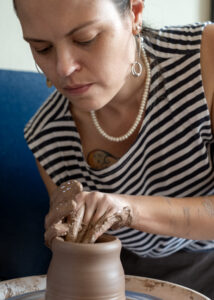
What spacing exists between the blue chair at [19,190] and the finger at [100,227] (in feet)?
2.84

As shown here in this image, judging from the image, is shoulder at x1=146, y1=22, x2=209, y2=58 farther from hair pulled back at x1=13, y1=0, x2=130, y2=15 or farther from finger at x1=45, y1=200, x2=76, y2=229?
finger at x1=45, y1=200, x2=76, y2=229

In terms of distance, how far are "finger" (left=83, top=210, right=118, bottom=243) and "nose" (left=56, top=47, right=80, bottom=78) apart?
0.96ft

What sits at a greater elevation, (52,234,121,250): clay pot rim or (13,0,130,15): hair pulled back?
(13,0,130,15): hair pulled back

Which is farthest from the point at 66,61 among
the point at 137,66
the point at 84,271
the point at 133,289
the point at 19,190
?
the point at 19,190

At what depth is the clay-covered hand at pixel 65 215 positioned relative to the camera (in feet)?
3.06

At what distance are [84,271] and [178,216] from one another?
333 millimetres

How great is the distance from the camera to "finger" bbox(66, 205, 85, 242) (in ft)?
3.05

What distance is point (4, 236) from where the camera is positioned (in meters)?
1.79

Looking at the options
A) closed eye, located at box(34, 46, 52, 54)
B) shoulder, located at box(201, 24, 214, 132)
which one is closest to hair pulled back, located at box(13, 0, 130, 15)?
closed eye, located at box(34, 46, 52, 54)

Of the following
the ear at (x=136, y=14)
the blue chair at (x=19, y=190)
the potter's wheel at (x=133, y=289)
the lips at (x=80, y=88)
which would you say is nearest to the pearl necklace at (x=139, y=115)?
the ear at (x=136, y=14)

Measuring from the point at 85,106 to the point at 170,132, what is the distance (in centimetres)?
27

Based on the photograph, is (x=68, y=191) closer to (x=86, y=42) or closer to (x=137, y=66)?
(x=86, y=42)

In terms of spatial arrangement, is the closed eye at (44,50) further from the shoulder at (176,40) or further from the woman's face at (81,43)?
the shoulder at (176,40)

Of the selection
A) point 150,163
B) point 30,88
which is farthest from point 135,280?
point 30,88
